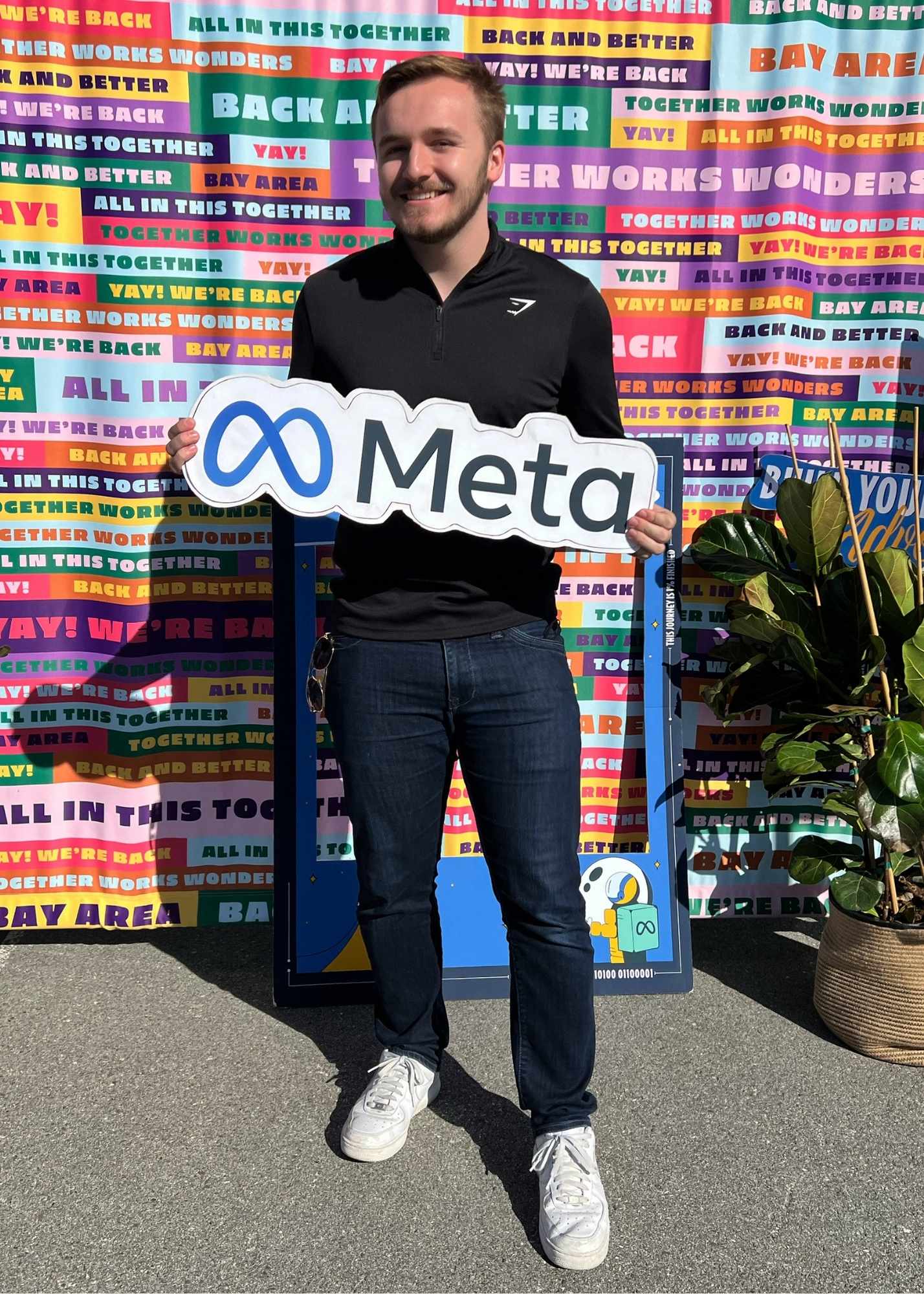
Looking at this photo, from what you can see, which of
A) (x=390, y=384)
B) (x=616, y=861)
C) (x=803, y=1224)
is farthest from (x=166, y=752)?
(x=803, y=1224)

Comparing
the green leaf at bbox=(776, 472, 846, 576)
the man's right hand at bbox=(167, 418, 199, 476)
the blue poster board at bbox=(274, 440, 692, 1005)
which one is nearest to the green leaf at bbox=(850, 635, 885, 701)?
the green leaf at bbox=(776, 472, 846, 576)

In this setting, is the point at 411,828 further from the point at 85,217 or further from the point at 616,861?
the point at 85,217

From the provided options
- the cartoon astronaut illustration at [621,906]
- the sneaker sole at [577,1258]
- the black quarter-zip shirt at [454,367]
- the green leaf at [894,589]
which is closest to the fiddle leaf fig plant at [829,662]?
the green leaf at [894,589]

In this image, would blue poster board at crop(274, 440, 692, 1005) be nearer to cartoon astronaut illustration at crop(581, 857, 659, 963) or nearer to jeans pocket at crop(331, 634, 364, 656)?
cartoon astronaut illustration at crop(581, 857, 659, 963)

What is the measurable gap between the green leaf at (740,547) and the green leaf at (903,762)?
560mm

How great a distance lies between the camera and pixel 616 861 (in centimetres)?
280

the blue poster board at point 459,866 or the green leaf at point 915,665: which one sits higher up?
the green leaf at point 915,665

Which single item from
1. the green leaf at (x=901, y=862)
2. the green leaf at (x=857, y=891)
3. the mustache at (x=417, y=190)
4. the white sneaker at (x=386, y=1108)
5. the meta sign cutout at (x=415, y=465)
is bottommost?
the white sneaker at (x=386, y=1108)

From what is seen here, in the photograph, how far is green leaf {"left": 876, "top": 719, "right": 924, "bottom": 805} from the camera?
7.13 feet

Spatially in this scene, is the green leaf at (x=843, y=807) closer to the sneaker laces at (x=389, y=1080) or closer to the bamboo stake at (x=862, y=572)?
the bamboo stake at (x=862, y=572)

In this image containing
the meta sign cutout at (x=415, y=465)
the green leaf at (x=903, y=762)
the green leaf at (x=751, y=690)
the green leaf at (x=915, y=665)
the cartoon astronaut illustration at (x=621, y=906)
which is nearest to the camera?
the meta sign cutout at (x=415, y=465)

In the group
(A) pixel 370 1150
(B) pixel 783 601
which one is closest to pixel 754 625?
(B) pixel 783 601

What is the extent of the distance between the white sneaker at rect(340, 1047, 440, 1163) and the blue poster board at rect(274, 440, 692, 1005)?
0.52 m

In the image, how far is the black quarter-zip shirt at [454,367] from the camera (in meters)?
1.81
